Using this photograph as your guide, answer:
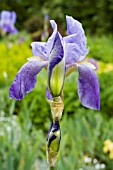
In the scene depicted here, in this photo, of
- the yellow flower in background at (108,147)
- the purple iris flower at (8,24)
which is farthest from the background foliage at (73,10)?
the yellow flower in background at (108,147)

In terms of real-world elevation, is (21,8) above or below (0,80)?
below

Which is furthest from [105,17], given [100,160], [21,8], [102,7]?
[100,160]

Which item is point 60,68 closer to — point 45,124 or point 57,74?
point 57,74

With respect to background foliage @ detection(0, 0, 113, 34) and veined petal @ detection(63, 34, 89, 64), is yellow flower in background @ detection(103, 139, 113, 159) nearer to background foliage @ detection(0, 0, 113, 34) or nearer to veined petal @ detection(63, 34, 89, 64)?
veined petal @ detection(63, 34, 89, 64)

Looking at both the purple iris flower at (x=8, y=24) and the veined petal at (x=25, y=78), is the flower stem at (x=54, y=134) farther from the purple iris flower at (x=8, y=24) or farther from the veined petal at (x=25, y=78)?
the purple iris flower at (x=8, y=24)

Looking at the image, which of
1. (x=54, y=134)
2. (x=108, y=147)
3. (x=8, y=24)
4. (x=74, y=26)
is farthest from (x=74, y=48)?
(x=8, y=24)

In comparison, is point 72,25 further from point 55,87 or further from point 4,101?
point 4,101

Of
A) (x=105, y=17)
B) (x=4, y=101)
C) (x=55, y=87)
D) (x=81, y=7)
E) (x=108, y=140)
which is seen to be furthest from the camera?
(x=81, y=7)

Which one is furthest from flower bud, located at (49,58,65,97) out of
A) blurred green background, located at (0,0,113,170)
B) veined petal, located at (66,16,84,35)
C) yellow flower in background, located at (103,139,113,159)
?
yellow flower in background, located at (103,139,113,159)
